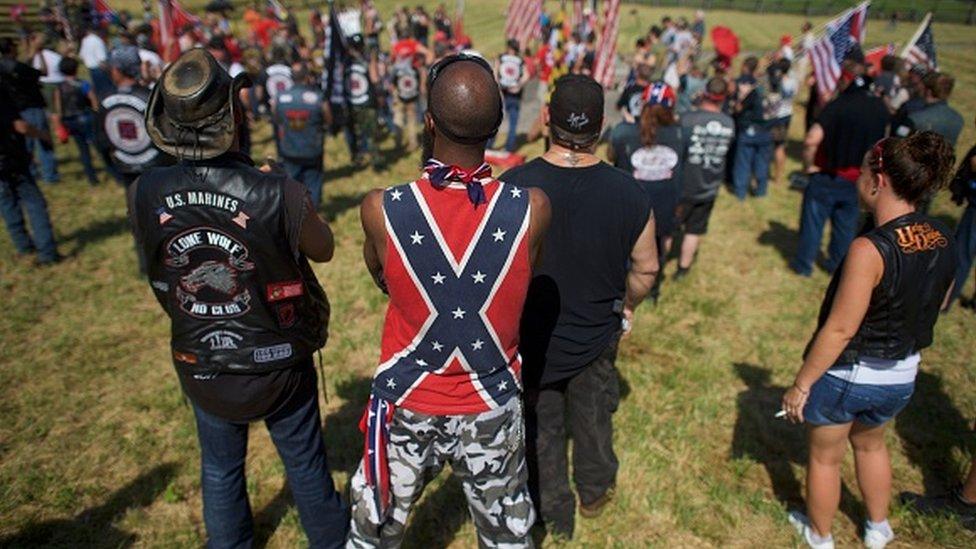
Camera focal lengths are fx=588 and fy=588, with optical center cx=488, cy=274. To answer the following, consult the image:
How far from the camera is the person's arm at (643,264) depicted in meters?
3.04

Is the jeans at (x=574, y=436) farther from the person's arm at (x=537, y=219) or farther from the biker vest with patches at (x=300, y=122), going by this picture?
the biker vest with patches at (x=300, y=122)

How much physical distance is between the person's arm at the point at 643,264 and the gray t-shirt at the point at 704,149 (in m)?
3.42

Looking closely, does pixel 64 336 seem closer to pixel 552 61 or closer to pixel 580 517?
pixel 580 517

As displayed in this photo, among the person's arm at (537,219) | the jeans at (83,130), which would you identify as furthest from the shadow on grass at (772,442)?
the jeans at (83,130)

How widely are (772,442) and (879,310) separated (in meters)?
2.08

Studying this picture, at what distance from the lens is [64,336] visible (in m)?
5.78

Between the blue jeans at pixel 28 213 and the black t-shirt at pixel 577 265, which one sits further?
the blue jeans at pixel 28 213

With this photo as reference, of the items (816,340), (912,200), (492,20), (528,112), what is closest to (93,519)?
(816,340)

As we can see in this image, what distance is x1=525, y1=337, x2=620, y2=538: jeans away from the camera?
3.36 metres

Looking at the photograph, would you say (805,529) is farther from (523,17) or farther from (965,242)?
(523,17)

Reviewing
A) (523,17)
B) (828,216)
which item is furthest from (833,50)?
(523,17)

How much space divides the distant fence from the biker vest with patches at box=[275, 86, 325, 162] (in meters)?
42.6

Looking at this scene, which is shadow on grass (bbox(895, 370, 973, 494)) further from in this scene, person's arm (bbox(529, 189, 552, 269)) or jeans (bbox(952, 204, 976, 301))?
person's arm (bbox(529, 189, 552, 269))

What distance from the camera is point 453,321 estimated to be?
217 cm
